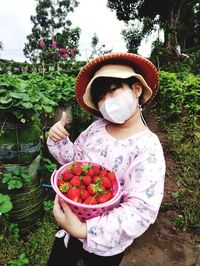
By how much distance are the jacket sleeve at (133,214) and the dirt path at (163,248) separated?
1464 mm

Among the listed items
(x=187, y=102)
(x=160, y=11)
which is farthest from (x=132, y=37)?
(x=187, y=102)

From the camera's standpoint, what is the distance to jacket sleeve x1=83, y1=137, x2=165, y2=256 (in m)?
1.16

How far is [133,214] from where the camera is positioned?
1176 millimetres

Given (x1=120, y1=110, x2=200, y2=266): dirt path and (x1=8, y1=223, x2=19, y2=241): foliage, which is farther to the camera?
(x1=120, y1=110, x2=200, y2=266): dirt path

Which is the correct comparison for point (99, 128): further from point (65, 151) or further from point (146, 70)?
point (146, 70)

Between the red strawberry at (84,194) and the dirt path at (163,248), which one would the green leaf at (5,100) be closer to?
the red strawberry at (84,194)

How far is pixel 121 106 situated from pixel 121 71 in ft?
0.62

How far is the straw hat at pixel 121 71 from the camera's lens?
1471 mm

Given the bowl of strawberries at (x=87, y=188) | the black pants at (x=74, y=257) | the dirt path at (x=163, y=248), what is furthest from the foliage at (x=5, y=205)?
the dirt path at (x=163, y=248)

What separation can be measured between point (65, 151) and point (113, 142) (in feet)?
1.07

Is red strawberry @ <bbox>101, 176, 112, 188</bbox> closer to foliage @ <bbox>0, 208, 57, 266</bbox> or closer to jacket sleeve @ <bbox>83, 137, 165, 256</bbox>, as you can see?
jacket sleeve @ <bbox>83, 137, 165, 256</bbox>

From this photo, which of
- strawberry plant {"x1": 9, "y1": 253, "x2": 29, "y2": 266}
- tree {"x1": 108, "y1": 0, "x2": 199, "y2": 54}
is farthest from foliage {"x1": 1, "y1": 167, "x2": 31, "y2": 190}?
tree {"x1": 108, "y1": 0, "x2": 199, "y2": 54}

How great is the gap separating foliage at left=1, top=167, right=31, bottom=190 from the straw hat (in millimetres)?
970

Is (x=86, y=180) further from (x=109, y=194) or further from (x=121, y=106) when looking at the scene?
(x=121, y=106)
